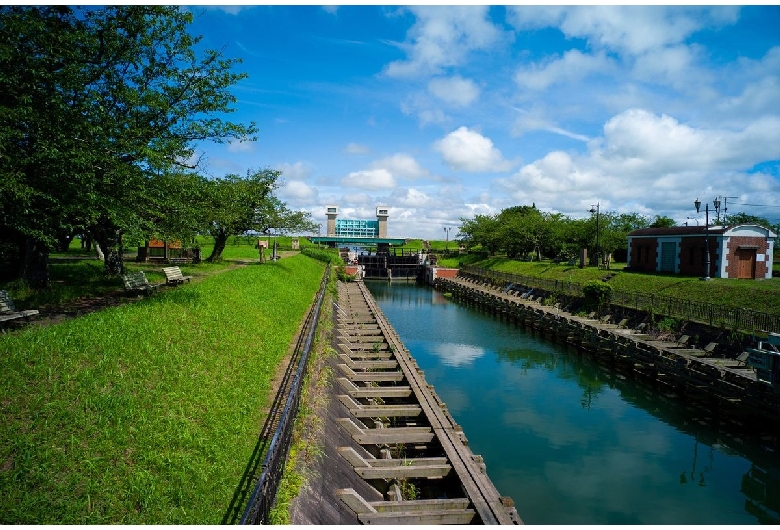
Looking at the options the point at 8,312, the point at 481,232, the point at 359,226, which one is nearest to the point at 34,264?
the point at 8,312

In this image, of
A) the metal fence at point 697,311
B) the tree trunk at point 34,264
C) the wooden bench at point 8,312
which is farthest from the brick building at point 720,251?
the tree trunk at point 34,264

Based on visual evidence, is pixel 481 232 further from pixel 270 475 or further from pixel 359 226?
pixel 359 226

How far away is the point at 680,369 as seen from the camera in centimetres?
1911

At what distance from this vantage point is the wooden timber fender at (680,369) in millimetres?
15594

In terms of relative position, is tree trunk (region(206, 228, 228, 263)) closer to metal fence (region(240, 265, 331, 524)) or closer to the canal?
the canal

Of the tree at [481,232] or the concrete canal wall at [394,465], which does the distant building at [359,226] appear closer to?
the tree at [481,232]

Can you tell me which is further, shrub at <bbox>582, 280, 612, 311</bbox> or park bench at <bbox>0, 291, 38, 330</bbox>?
shrub at <bbox>582, 280, 612, 311</bbox>

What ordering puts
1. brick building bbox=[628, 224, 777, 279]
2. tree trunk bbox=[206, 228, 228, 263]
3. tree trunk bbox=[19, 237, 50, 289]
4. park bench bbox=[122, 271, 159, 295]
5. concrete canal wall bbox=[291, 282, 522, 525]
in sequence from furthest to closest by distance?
1. tree trunk bbox=[206, 228, 228, 263]
2. brick building bbox=[628, 224, 777, 279]
3. park bench bbox=[122, 271, 159, 295]
4. tree trunk bbox=[19, 237, 50, 289]
5. concrete canal wall bbox=[291, 282, 522, 525]

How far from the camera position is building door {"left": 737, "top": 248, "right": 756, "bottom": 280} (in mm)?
30266

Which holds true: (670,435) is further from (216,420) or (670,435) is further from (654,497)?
(216,420)

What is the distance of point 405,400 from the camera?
14719 millimetres

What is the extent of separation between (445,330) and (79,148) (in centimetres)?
2688

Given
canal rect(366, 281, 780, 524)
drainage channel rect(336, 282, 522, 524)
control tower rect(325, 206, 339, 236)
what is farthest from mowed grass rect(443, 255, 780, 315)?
control tower rect(325, 206, 339, 236)

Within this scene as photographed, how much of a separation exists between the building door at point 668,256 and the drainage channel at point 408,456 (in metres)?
26.2
